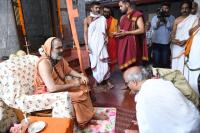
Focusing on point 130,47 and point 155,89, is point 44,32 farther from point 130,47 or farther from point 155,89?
point 155,89

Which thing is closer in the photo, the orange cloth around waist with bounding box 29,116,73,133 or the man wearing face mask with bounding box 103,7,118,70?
the orange cloth around waist with bounding box 29,116,73,133

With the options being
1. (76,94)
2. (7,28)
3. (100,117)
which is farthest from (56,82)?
(7,28)

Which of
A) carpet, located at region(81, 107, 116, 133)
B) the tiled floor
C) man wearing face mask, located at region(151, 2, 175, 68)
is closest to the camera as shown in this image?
carpet, located at region(81, 107, 116, 133)

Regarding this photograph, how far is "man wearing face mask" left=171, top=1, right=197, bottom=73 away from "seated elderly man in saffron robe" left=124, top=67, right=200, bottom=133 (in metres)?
1.81

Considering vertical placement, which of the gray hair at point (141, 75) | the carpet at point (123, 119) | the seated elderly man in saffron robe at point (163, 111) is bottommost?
the carpet at point (123, 119)

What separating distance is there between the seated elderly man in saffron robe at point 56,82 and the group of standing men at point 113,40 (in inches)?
49.0

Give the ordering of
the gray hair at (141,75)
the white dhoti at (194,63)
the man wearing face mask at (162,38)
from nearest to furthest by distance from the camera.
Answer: the gray hair at (141,75)
the white dhoti at (194,63)
the man wearing face mask at (162,38)

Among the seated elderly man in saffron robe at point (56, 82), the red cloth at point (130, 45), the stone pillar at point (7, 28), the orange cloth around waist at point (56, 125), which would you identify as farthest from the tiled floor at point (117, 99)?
the stone pillar at point (7, 28)

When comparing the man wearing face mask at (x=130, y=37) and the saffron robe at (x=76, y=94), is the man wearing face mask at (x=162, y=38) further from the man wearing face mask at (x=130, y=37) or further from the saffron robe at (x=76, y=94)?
the saffron robe at (x=76, y=94)

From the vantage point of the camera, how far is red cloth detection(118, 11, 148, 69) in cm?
358

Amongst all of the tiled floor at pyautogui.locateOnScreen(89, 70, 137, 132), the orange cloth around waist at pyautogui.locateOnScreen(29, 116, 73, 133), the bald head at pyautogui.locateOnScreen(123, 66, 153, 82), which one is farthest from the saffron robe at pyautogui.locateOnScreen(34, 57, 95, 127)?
the bald head at pyautogui.locateOnScreen(123, 66, 153, 82)

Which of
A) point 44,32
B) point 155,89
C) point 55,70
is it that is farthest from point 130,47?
point 44,32

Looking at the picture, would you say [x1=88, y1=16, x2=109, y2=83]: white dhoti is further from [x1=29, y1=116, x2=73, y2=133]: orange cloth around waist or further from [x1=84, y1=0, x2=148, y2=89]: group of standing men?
[x1=29, y1=116, x2=73, y2=133]: orange cloth around waist

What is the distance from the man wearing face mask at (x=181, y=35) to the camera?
11.1 feet
